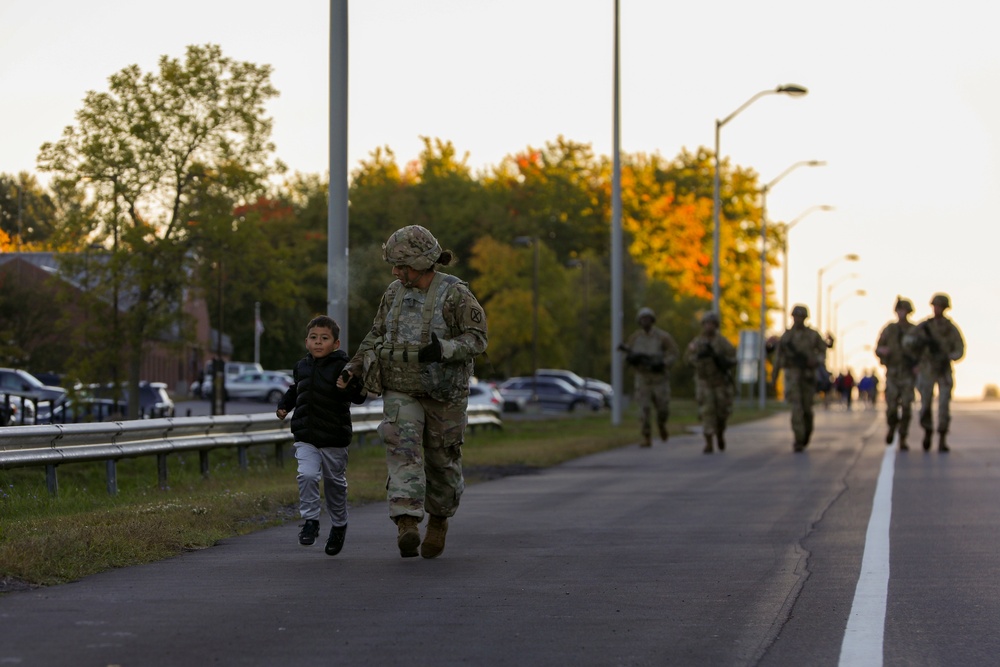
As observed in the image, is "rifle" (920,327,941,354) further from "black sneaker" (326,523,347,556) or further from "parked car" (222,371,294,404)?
"parked car" (222,371,294,404)

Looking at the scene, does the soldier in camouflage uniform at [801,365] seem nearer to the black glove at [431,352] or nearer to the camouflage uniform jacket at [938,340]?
the camouflage uniform jacket at [938,340]

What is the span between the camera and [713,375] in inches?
949

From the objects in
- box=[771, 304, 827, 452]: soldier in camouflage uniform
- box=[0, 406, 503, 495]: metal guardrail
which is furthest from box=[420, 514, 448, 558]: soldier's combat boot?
box=[771, 304, 827, 452]: soldier in camouflage uniform

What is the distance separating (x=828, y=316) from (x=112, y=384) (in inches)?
3522

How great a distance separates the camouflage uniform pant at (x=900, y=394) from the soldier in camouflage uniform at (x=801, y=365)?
993 mm

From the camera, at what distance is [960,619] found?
7477 mm

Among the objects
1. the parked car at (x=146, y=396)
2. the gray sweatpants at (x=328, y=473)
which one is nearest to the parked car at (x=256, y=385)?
the parked car at (x=146, y=396)

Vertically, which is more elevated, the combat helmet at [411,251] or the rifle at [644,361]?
the combat helmet at [411,251]

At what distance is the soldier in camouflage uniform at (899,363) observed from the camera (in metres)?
23.0

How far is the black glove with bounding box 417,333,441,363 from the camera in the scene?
955 centimetres

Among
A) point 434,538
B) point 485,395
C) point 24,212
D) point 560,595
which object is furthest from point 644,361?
point 485,395

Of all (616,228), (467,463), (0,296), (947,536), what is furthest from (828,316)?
(947,536)

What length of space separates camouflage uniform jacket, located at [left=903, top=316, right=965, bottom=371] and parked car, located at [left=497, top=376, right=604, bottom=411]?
42629 mm

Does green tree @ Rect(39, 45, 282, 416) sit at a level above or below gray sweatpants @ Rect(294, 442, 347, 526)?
above
